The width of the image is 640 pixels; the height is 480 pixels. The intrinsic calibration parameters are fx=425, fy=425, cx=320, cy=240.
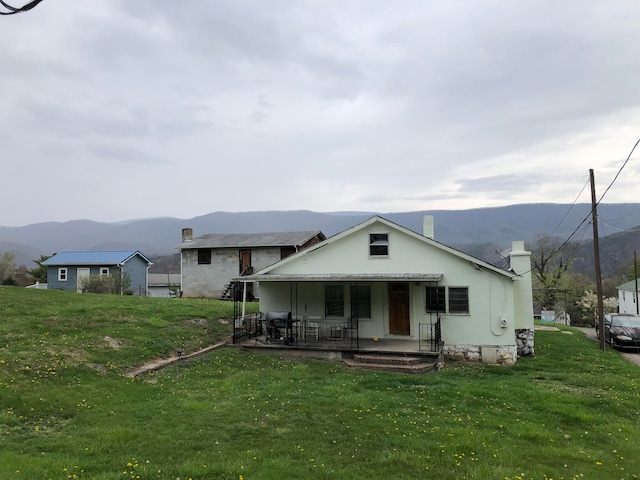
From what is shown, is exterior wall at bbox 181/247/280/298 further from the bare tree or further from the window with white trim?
the bare tree

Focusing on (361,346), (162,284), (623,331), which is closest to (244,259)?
(361,346)

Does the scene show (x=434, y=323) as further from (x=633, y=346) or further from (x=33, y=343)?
(x=33, y=343)

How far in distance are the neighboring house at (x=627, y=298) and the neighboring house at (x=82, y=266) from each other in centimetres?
5318

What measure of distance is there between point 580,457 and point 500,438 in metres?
1.16

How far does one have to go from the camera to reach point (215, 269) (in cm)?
3083

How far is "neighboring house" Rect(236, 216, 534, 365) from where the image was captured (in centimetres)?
1499

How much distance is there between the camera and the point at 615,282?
64688mm

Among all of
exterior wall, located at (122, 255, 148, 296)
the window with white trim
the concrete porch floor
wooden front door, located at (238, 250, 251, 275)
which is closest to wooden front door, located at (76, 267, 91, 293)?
exterior wall, located at (122, 255, 148, 296)

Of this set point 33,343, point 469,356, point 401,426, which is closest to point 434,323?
point 469,356

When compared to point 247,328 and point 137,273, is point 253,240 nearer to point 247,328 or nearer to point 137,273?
point 247,328

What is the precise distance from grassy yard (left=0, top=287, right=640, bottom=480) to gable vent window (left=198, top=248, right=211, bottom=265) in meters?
16.6

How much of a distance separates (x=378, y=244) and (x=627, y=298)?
50.0 meters

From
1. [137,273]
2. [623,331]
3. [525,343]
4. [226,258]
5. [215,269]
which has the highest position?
[226,258]

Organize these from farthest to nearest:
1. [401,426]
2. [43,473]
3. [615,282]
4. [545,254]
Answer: [615,282] < [545,254] < [401,426] < [43,473]
